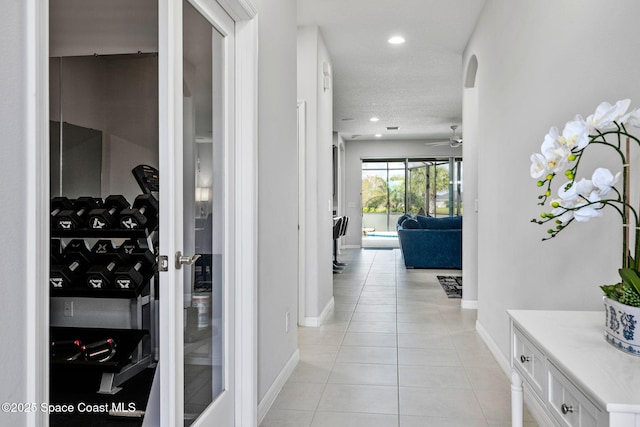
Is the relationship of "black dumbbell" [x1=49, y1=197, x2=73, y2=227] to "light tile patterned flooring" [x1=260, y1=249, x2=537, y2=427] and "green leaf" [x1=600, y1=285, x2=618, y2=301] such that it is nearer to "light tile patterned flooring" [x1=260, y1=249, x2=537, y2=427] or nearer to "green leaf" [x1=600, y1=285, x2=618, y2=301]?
"light tile patterned flooring" [x1=260, y1=249, x2=537, y2=427]

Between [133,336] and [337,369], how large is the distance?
1374 millimetres

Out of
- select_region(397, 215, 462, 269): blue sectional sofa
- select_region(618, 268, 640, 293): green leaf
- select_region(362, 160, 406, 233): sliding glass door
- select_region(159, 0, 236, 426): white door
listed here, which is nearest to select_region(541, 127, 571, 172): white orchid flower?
select_region(618, 268, 640, 293): green leaf

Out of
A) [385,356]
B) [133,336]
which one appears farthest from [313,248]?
[133,336]

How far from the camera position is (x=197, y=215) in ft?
6.49

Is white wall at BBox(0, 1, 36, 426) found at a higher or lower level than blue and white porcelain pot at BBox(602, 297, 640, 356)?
higher

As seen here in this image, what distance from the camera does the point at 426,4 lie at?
13.3 ft

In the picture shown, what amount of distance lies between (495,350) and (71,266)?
115 inches

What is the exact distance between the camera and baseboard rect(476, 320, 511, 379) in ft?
10.3

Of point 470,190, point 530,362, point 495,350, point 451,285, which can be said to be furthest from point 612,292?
point 451,285

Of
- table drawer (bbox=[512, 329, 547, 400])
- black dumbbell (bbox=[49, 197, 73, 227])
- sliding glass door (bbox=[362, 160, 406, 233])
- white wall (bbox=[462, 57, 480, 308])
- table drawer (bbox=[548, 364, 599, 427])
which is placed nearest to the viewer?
table drawer (bbox=[548, 364, 599, 427])

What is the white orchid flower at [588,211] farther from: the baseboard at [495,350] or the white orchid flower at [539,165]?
the baseboard at [495,350]

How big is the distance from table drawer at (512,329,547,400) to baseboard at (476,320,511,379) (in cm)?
161

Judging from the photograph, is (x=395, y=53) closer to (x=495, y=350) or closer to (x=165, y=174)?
(x=495, y=350)

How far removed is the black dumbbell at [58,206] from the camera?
2654 mm
